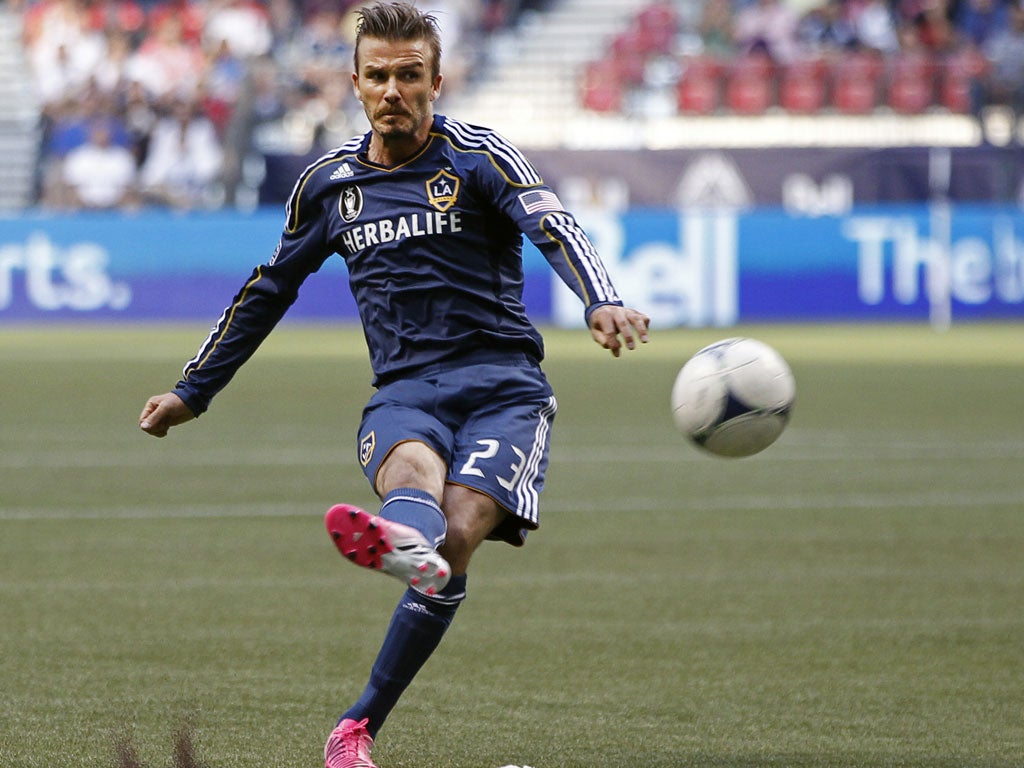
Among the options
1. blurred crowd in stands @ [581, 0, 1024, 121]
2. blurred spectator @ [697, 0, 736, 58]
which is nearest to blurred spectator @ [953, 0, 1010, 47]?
blurred crowd in stands @ [581, 0, 1024, 121]

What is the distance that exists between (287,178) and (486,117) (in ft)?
21.1

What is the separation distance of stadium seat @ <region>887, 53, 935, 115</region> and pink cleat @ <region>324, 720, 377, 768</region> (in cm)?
2300

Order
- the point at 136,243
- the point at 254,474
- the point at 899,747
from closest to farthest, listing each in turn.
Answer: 1. the point at 899,747
2. the point at 254,474
3. the point at 136,243

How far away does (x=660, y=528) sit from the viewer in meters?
9.28

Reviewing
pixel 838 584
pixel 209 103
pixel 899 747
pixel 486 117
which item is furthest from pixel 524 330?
pixel 486 117

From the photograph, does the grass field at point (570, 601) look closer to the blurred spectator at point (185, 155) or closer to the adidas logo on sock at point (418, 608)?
the adidas logo on sock at point (418, 608)

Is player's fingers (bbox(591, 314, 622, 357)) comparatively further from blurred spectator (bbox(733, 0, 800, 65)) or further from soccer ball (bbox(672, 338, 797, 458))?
blurred spectator (bbox(733, 0, 800, 65))

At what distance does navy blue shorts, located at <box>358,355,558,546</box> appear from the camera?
4812mm

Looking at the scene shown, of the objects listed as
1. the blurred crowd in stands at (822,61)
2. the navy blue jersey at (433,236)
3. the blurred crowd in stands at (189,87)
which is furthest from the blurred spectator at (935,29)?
the navy blue jersey at (433,236)

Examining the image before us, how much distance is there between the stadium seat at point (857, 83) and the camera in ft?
87.2

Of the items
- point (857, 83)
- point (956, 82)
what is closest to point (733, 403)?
point (857, 83)

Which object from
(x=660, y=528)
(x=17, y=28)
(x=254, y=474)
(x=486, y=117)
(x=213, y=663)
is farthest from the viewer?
(x=17, y=28)

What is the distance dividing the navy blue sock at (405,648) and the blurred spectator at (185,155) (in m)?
21.3

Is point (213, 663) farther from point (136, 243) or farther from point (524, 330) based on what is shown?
point (136, 243)
